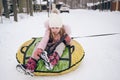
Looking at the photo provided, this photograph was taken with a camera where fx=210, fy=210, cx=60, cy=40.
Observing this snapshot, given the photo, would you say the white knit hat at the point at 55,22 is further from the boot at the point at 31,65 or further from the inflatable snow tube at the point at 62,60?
the boot at the point at 31,65

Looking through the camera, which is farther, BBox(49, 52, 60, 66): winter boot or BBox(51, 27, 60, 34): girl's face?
BBox(51, 27, 60, 34): girl's face

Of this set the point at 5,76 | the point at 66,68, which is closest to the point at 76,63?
the point at 66,68

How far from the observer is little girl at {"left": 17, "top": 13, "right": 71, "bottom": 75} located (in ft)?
11.0

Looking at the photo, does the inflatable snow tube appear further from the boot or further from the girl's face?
the girl's face

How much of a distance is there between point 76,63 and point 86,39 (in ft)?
10.7

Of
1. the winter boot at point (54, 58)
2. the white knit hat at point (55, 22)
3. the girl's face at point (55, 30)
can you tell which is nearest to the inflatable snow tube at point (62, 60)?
the winter boot at point (54, 58)

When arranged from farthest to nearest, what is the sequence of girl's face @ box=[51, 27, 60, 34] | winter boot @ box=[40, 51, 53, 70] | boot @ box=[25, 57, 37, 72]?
girl's face @ box=[51, 27, 60, 34] → winter boot @ box=[40, 51, 53, 70] → boot @ box=[25, 57, 37, 72]

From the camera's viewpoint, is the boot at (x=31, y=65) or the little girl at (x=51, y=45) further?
the little girl at (x=51, y=45)

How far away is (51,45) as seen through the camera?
380 centimetres

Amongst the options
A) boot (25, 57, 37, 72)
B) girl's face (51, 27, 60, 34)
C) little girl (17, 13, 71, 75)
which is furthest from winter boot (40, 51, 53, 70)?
girl's face (51, 27, 60, 34)

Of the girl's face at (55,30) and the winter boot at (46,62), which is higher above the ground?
the girl's face at (55,30)

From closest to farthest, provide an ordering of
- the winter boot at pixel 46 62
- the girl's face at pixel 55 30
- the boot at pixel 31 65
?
the boot at pixel 31 65 < the winter boot at pixel 46 62 < the girl's face at pixel 55 30

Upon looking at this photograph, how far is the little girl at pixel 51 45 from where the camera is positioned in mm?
3359

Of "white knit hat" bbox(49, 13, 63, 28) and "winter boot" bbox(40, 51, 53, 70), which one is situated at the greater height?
"white knit hat" bbox(49, 13, 63, 28)
